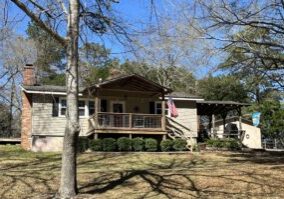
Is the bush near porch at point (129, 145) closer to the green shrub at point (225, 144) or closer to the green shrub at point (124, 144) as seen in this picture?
the green shrub at point (124, 144)

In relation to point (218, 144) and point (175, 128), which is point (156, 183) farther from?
point (175, 128)

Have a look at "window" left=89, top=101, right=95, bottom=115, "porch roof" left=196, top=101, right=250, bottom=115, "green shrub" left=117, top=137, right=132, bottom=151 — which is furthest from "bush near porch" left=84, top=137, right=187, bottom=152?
"porch roof" left=196, top=101, right=250, bottom=115

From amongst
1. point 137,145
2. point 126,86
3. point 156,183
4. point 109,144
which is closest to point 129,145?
point 137,145

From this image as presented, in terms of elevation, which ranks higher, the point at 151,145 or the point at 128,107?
the point at 128,107

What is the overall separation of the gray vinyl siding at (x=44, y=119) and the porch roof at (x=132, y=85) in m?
3.34

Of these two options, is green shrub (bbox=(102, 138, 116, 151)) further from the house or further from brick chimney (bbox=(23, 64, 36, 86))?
brick chimney (bbox=(23, 64, 36, 86))

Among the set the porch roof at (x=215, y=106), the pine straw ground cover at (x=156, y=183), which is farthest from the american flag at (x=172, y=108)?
the pine straw ground cover at (x=156, y=183)

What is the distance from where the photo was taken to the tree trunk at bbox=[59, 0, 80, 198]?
11.9 meters

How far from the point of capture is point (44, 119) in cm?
2994

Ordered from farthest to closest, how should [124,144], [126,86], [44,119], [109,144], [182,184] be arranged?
[126,86], [44,119], [124,144], [109,144], [182,184]

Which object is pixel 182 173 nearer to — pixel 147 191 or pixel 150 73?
pixel 147 191

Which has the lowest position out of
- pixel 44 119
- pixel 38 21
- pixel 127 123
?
pixel 127 123

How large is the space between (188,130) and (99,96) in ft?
22.4

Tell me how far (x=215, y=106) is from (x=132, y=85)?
24.7ft
